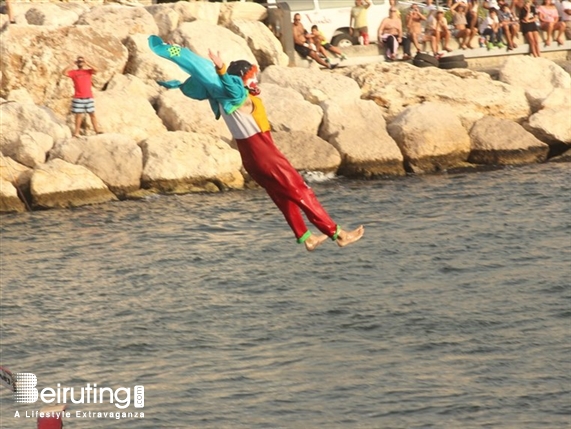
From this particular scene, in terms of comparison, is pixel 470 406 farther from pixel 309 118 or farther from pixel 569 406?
pixel 309 118

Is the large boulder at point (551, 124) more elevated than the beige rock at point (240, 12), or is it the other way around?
the beige rock at point (240, 12)

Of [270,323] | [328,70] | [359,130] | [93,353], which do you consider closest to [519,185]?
[359,130]

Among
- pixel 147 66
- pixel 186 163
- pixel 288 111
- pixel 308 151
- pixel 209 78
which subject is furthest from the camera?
pixel 147 66

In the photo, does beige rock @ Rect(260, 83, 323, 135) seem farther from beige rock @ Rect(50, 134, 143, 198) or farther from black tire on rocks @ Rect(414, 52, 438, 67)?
black tire on rocks @ Rect(414, 52, 438, 67)

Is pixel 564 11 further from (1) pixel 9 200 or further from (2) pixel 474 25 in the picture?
(1) pixel 9 200

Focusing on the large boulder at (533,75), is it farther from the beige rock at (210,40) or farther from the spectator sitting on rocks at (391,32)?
the beige rock at (210,40)

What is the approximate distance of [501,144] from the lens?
32.4 metres

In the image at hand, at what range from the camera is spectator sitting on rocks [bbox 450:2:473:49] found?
36625 millimetres

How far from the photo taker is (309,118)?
104 feet

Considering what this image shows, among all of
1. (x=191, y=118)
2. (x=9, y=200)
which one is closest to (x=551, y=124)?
(x=191, y=118)

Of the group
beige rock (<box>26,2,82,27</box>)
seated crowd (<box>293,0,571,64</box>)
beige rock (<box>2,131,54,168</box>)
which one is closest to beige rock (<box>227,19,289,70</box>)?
→ seated crowd (<box>293,0,571,64</box>)

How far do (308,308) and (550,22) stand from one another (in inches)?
691

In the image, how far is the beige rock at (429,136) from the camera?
31531 mm

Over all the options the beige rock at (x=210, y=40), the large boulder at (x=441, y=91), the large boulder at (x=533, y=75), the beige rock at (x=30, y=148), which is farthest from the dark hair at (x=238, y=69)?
the large boulder at (x=533, y=75)
